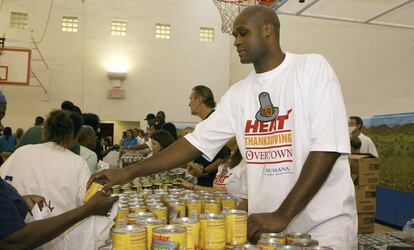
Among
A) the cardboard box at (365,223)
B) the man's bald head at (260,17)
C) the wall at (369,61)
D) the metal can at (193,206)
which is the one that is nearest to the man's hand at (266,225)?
the metal can at (193,206)

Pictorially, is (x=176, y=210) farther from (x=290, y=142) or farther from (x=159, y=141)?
(x=159, y=141)

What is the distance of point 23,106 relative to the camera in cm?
1151

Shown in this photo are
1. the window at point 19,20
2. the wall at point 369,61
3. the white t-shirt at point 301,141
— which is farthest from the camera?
the window at point 19,20

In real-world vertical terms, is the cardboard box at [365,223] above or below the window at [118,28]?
below

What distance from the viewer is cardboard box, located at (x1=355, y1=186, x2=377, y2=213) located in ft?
14.2

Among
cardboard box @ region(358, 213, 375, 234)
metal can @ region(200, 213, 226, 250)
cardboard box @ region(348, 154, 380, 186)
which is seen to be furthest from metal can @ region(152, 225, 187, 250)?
cardboard box @ region(358, 213, 375, 234)

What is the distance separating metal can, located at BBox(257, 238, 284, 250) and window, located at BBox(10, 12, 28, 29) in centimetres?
1236

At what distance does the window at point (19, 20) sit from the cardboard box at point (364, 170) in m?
10.9

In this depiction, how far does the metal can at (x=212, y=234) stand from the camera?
1260 mm

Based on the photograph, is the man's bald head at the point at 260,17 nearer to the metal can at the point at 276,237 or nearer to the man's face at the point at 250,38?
the man's face at the point at 250,38

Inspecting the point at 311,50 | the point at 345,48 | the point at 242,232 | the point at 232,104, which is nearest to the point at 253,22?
the point at 232,104

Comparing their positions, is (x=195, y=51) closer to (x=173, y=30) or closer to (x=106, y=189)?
(x=173, y=30)

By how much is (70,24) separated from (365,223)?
35.4ft

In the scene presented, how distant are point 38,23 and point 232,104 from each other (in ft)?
38.0
